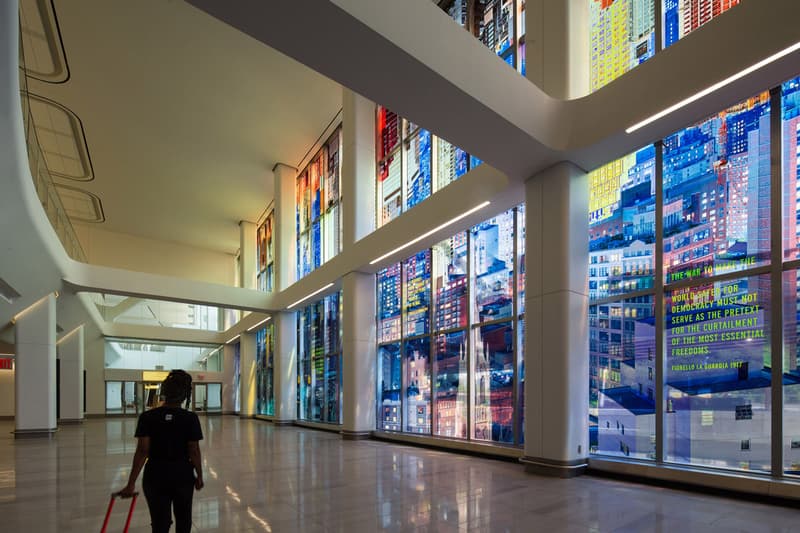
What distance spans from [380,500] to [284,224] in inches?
750

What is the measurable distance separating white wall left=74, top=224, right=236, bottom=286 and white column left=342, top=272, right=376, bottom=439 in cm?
2240

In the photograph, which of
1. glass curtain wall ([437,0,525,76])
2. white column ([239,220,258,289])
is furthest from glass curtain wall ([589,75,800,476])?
white column ([239,220,258,289])

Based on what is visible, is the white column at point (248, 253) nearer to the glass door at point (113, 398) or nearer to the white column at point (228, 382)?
the white column at point (228, 382)

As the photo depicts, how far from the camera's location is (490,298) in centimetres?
1261

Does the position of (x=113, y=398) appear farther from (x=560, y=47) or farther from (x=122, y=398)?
(x=560, y=47)

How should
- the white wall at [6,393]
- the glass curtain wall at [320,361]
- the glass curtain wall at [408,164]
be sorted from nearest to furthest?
the glass curtain wall at [408,164]
the glass curtain wall at [320,361]
the white wall at [6,393]

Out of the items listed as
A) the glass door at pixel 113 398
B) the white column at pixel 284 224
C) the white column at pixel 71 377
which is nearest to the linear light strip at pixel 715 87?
the white column at pixel 284 224

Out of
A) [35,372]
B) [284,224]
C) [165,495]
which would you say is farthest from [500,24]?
[35,372]

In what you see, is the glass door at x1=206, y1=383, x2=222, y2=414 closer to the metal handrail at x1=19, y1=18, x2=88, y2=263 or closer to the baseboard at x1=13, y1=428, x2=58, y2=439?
the metal handrail at x1=19, y1=18, x2=88, y2=263

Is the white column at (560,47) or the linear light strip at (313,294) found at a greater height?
the white column at (560,47)

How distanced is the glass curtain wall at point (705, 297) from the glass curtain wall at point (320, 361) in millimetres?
12553

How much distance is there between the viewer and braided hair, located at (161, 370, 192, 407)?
390 centimetres

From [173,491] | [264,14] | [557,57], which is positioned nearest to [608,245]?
[557,57]

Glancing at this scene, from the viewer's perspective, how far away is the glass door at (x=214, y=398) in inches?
1480
